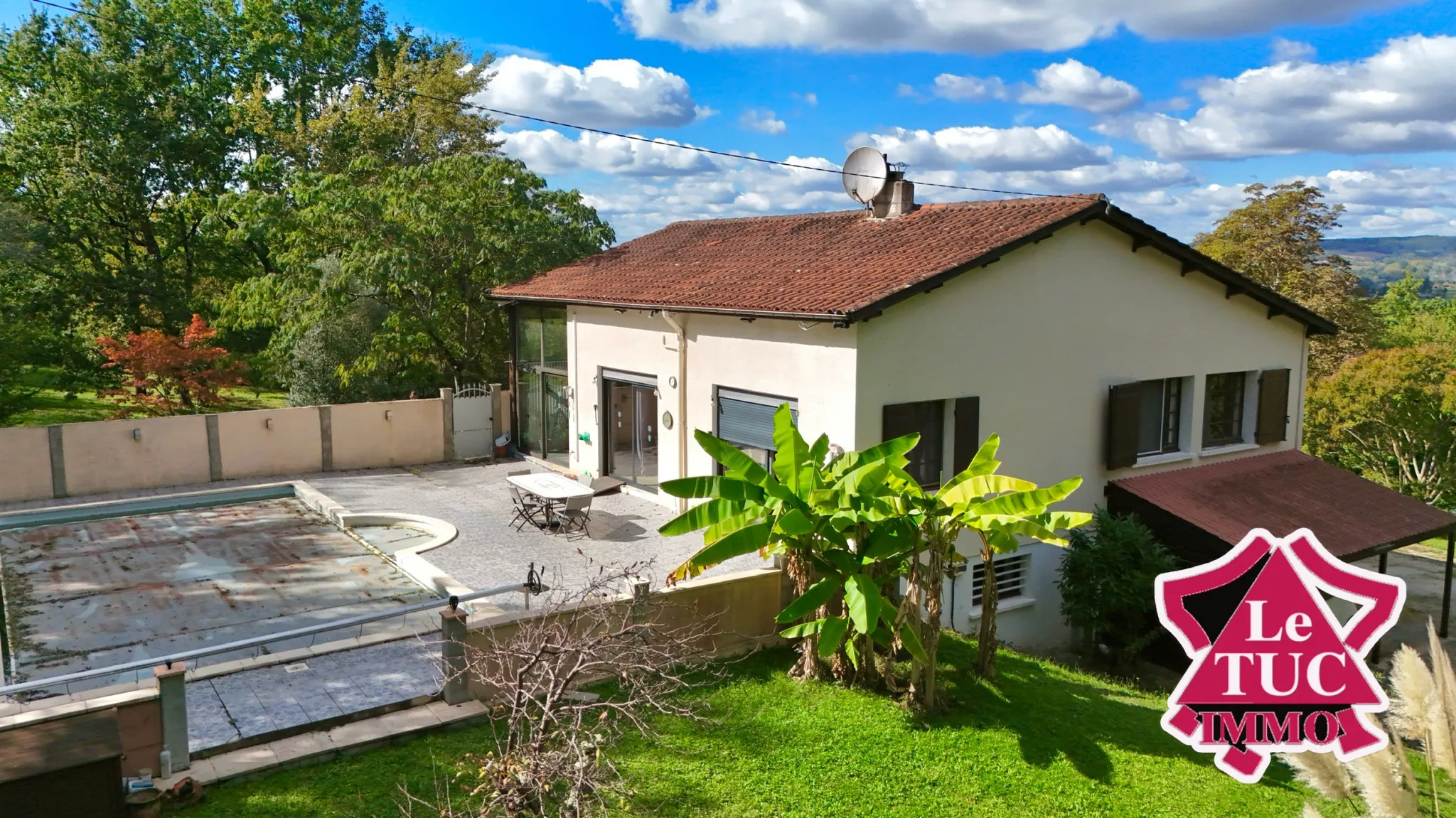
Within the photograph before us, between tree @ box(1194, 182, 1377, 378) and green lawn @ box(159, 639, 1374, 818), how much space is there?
88.3 ft

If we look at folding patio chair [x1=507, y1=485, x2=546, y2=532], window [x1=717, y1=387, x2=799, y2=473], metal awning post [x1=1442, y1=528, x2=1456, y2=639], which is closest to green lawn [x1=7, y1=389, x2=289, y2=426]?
folding patio chair [x1=507, y1=485, x2=546, y2=532]

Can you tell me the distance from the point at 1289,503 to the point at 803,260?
9430 millimetres

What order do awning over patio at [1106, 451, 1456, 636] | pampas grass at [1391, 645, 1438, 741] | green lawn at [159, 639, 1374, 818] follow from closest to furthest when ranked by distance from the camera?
1. pampas grass at [1391, 645, 1438, 741]
2. green lawn at [159, 639, 1374, 818]
3. awning over patio at [1106, 451, 1456, 636]

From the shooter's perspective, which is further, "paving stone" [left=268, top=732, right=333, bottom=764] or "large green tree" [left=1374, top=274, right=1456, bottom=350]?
"large green tree" [left=1374, top=274, right=1456, bottom=350]

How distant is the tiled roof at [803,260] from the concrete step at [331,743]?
676 centimetres

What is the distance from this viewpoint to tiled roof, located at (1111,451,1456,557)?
15.2 metres

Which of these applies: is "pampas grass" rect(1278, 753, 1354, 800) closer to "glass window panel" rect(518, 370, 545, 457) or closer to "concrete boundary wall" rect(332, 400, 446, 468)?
"glass window panel" rect(518, 370, 545, 457)

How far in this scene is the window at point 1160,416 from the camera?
16922 mm

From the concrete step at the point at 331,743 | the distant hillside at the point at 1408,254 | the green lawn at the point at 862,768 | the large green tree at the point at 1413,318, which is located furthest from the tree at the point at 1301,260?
the distant hillside at the point at 1408,254

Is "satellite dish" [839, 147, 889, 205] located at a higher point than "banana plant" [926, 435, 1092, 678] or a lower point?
higher

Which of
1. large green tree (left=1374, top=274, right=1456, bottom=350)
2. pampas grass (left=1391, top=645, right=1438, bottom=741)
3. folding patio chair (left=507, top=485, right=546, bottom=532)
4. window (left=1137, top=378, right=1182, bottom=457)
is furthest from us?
large green tree (left=1374, top=274, right=1456, bottom=350)

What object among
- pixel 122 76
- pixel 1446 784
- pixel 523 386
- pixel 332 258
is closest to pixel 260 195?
pixel 332 258

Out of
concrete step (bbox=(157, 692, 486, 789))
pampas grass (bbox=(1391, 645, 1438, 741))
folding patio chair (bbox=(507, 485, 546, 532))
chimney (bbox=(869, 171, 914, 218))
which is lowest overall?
concrete step (bbox=(157, 692, 486, 789))

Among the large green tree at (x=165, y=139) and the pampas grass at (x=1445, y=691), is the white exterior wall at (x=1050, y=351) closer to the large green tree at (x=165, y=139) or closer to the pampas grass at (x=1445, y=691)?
the pampas grass at (x=1445, y=691)
